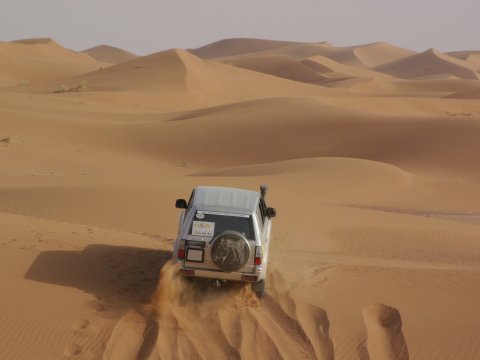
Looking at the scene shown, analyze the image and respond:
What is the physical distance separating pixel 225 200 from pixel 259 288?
1.20 metres

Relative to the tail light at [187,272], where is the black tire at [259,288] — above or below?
below

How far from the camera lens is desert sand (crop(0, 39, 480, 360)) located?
6.98 meters

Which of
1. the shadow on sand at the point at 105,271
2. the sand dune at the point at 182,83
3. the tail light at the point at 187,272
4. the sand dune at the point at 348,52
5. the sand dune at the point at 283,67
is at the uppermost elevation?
the sand dune at the point at 348,52

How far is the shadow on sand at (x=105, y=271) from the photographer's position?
804 cm

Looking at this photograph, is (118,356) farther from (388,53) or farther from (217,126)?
(388,53)

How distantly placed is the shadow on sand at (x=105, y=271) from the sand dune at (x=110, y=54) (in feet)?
560

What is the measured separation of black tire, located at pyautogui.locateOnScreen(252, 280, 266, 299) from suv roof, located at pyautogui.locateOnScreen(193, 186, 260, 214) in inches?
38.0

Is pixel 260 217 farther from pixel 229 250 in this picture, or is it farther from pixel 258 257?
pixel 229 250

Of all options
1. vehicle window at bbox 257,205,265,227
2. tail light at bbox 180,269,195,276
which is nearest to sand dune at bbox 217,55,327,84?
vehicle window at bbox 257,205,265,227

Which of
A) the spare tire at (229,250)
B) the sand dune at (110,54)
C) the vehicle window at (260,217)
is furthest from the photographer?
the sand dune at (110,54)

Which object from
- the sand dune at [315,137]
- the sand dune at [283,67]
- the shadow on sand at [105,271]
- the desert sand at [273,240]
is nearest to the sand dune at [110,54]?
the sand dune at [283,67]

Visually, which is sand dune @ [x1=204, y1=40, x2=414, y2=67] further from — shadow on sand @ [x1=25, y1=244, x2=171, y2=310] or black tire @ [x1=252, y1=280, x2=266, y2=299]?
black tire @ [x1=252, y1=280, x2=266, y2=299]

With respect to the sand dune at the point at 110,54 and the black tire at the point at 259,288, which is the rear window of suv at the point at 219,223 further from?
the sand dune at the point at 110,54

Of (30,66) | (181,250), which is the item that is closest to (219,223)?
(181,250)
